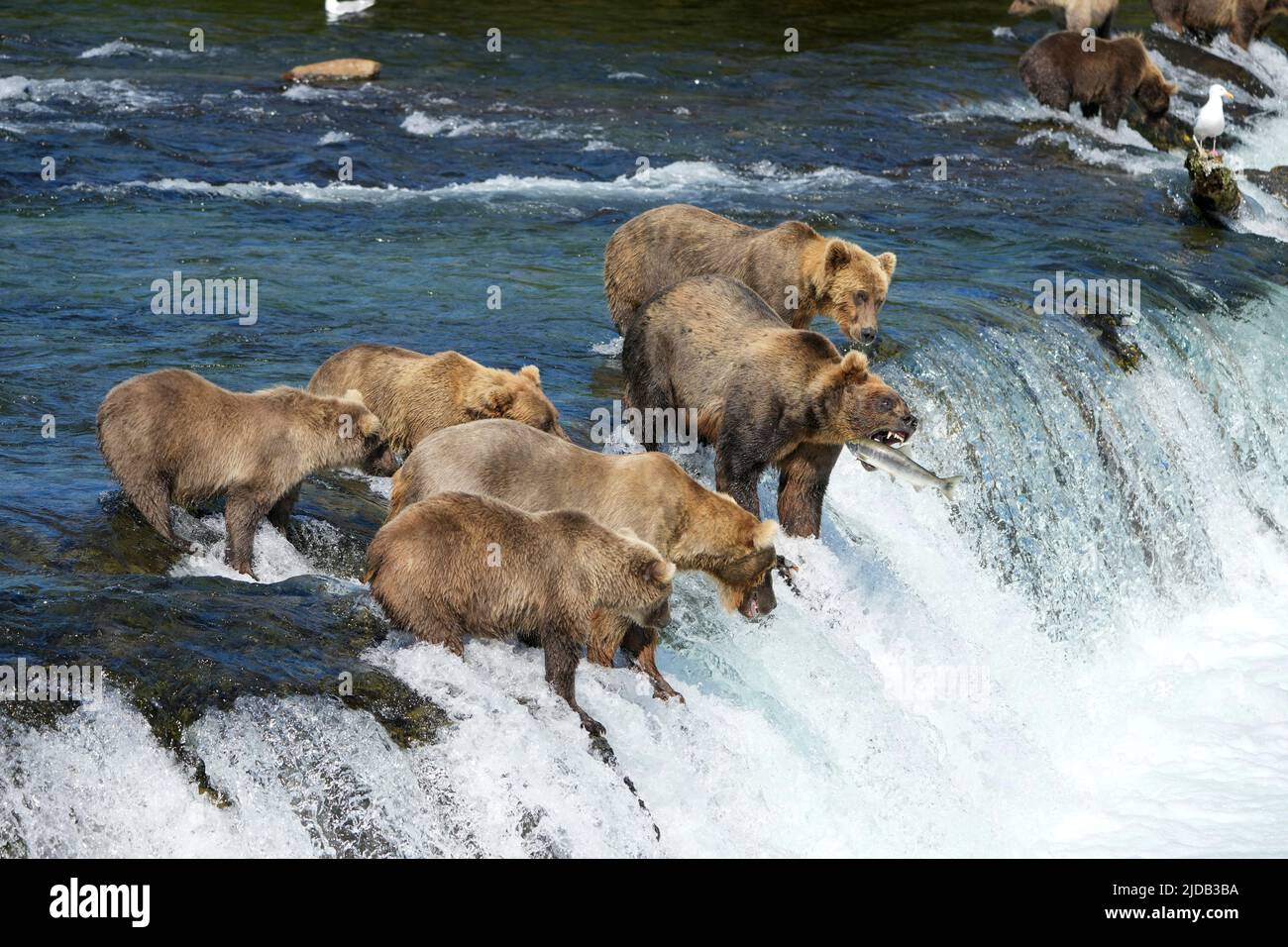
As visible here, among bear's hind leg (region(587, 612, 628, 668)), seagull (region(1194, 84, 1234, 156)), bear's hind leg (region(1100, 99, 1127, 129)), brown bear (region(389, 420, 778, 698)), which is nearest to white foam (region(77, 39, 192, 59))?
bear's hind leg (region(1100, 99, 1127, 129))

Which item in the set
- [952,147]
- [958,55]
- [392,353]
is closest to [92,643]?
[392,353]

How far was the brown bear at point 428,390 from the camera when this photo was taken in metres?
9.77

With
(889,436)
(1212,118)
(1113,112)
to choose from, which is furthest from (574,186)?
(889,436)

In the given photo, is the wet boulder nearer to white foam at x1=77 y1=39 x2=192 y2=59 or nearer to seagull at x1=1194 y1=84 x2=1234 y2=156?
seagull at x1=1194 y1=84 x2=1234 y2=156

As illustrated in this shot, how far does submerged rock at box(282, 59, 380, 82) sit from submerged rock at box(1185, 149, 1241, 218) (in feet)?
32.8

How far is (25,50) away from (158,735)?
17817 millimetres

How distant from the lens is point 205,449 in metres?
8.52

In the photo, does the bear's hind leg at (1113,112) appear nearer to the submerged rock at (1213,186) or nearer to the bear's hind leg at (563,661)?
the submerged rock at (1213,186)

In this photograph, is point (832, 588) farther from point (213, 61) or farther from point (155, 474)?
point (213, 61)

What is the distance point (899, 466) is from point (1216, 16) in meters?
22.1

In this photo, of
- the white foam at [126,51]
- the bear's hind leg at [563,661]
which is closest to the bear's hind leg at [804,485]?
the bear's hind leg at [563,661]

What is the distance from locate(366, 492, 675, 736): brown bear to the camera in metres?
7.46

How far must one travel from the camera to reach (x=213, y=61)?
2273 centimetres

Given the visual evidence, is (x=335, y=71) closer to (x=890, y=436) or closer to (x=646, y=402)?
(x=646, y=402)
